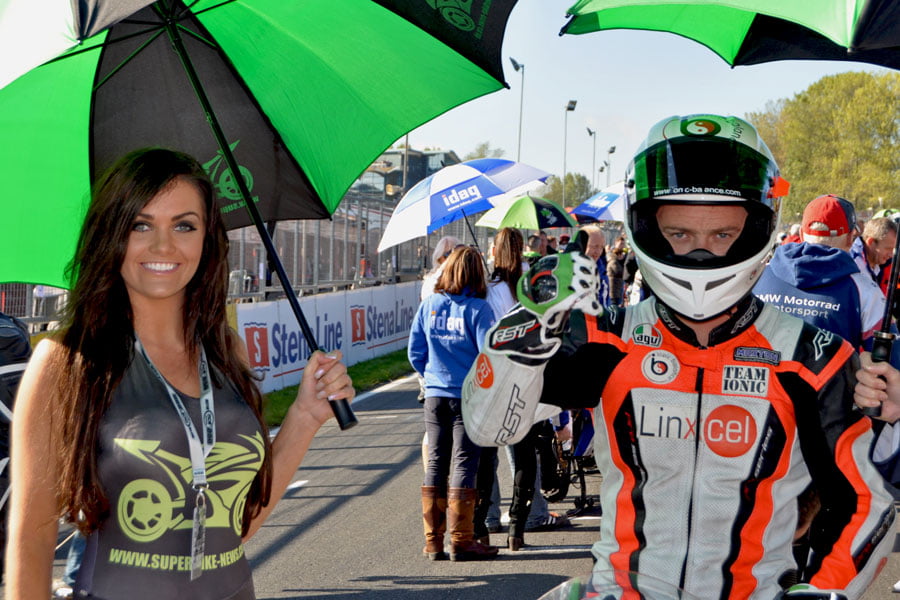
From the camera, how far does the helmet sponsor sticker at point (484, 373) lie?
2.04m

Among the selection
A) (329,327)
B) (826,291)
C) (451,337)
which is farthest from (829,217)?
(329,327)

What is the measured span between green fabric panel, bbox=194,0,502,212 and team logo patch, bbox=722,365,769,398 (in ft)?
4.74

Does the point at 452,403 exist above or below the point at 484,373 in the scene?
below

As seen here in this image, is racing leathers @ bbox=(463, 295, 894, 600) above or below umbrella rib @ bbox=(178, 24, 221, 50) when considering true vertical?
below

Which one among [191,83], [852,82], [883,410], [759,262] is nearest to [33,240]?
[191,83]

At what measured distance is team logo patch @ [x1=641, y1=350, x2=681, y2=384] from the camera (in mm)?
2162

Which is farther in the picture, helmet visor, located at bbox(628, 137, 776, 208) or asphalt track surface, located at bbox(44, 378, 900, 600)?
asphalt track surface, located at bbox(44, 378, 900, 600)

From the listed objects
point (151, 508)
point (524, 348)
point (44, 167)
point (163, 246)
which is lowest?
point (151, 508)

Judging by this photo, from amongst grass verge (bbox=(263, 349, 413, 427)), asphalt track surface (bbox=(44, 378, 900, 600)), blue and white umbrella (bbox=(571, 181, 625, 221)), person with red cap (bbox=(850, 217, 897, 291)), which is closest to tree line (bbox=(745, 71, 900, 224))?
blue and white umbrella (bbox=(571, 181, 625, 221))

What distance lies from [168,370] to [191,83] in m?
1.03

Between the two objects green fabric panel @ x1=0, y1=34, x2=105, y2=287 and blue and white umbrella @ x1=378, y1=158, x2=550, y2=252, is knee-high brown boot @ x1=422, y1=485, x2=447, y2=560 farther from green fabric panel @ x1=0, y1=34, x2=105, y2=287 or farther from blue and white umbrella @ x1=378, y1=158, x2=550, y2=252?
green fabric panel @ x1=0, y1=34, x2=105, y2=287

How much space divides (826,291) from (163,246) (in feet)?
11.3

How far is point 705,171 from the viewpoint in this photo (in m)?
2.22

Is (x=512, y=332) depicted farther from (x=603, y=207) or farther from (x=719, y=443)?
(x=603, y=207)
